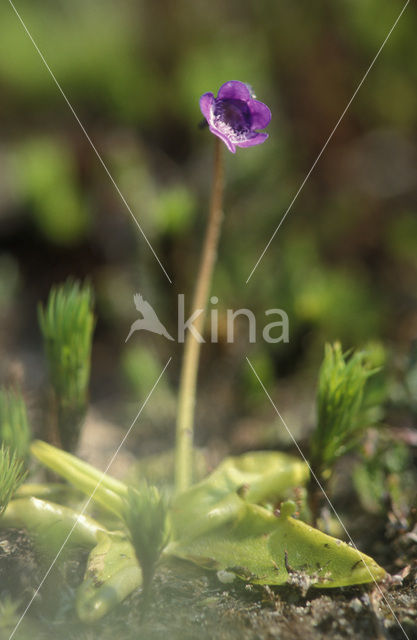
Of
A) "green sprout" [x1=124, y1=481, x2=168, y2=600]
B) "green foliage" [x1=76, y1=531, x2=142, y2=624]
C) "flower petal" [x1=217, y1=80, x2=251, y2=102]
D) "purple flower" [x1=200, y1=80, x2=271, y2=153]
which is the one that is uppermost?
"flower petal" [x1=217, y1=80, x2=251, y2=102]

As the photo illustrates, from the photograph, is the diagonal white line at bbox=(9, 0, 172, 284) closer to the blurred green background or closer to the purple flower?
the blurred green background

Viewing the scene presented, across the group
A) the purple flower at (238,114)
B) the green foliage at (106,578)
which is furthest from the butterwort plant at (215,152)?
the green foliage at (106,578)

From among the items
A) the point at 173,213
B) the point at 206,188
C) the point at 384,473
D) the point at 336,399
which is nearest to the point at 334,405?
the point at 336,399

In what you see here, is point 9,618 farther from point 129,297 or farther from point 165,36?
point 165,36

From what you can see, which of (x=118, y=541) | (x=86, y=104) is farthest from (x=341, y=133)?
(x=118, y=541)

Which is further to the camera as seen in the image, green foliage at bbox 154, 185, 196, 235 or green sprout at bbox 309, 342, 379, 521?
green foliage at bbox 154, 185, 196, 235

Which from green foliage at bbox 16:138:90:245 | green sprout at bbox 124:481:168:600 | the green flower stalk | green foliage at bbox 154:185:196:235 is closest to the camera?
green sprout at bbox 124:481:168:600

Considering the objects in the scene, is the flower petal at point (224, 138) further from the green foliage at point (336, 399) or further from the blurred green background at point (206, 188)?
the blurred green background at point (206, 188)

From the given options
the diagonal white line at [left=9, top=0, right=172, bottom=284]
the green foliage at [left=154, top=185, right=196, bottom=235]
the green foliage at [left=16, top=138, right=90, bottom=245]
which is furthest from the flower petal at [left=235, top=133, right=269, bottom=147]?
the green foliage at [left=16, top=138, right=90, bottom=245]
